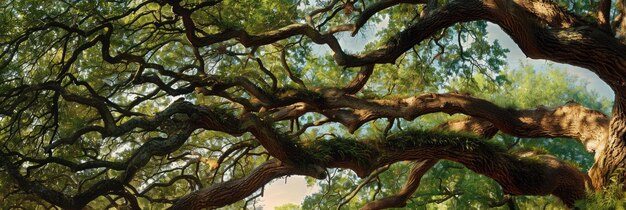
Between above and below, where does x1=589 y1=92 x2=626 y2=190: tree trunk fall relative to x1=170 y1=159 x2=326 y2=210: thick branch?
below

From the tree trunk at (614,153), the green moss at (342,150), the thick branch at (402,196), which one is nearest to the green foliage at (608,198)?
the tree trunk at (614,153)

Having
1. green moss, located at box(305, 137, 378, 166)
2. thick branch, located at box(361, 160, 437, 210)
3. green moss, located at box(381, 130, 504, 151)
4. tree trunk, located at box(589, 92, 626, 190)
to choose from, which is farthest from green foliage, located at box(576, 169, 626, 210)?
thick branch, located at box(361, 160, 437, 210)

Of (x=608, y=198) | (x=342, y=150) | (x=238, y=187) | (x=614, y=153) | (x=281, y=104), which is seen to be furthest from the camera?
(x=281, y=104)

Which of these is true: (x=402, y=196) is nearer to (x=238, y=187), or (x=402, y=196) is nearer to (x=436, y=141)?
(x=436, y=141)

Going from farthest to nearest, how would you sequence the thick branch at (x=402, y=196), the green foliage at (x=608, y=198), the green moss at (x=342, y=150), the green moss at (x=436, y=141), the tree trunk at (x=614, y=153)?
1. the thick branch at (x=402, y=196)
2. the green moss at (x=436, y=141)
3. the green moss at (x=342, y=150)
4. the tree trunk at (x=614, y=153)
5. the green foliage at (x=608, y=198)

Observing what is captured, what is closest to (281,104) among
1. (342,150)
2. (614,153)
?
(342,150)

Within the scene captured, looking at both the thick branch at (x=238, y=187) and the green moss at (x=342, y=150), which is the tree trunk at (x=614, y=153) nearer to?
the green moss at (x=342, y=150)

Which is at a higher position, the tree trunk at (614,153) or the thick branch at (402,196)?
the thick branch at (402,196)

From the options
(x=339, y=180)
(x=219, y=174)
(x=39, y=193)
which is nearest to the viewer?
(x=39, y=193)

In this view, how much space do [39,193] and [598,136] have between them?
679cm

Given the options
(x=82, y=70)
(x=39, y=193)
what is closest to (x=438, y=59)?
(x=82, y=70)

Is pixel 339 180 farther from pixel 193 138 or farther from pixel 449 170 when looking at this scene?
pixel 193 138

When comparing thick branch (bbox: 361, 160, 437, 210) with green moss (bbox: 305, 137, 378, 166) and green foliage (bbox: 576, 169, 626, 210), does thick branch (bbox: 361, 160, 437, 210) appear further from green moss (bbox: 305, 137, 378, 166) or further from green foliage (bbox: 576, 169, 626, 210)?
green foliage (bbox: 576, 169, 626, 210)

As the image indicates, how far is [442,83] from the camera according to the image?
13023 millimetres
